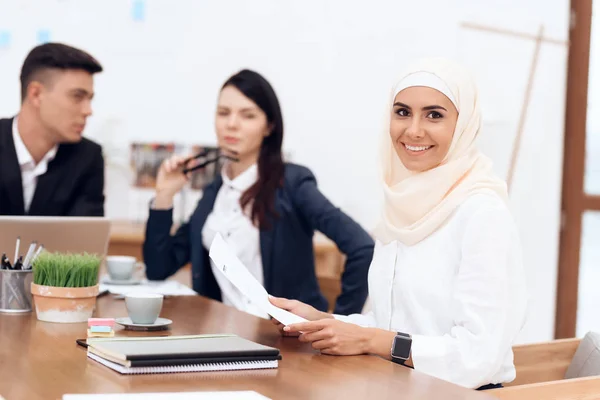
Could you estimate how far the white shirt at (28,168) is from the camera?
3133 millimetres

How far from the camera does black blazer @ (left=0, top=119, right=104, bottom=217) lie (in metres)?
3.09

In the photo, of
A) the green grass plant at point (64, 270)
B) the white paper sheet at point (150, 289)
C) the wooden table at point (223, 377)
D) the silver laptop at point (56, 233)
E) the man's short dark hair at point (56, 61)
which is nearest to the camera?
the wooden table at point (223, 377)

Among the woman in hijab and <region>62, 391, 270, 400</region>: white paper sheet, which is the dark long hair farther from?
<region>62, 391, 270, 400</region>: white paper sheet

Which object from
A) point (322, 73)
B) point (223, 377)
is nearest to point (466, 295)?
point (223, 377)

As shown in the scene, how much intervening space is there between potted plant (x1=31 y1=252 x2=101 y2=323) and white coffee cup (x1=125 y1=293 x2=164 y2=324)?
0.44ft

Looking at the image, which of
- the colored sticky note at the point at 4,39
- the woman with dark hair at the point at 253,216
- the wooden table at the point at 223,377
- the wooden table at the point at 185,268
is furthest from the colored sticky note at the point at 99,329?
the colored sticky note at the point at 4,39

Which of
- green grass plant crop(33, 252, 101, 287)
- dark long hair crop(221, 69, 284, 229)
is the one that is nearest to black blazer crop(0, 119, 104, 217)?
dark long hair crop(221, 69, 284, 229)

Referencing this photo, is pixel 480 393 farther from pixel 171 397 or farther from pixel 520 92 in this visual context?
pixel 520 92

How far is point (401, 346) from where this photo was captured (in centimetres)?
169

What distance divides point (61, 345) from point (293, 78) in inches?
132

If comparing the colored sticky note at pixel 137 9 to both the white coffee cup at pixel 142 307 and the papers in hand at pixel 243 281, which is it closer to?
the white coffee cup at pixel 142 307

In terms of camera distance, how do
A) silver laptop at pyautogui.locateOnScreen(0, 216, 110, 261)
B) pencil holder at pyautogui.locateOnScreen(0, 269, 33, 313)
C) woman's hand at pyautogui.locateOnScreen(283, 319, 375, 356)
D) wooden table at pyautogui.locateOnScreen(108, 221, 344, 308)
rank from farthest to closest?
wooden table at pyautogui.locateOnScreen(108, 221, 344, 308), silver laptop at pyautogui.locateOnScreen(0, 216, 110, 261), pencil holder at pyautogui.locateOnScreen(0, 269, 33, 313), woman's hand at pyautogui.locateOnScreen(283, 319, 375, 356)

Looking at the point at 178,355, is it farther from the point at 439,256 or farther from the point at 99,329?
the point at 439,256

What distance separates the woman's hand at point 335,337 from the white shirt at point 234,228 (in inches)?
45.3
